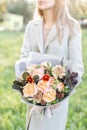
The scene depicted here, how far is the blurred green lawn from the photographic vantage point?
3602 millimetres

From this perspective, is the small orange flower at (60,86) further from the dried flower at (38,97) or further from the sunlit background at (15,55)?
the sunlit background at (15,55)

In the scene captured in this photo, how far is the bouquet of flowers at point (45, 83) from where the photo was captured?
218 centimetres

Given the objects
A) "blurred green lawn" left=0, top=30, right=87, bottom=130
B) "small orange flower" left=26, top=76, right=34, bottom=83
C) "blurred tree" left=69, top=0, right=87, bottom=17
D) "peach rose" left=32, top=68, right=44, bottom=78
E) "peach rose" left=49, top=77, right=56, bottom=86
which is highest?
"blurred tree" left=69, top=0, right=87, bottom=17

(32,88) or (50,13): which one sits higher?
(50,13)

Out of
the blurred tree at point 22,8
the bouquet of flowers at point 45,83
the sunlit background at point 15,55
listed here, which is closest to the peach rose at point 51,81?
the bouquet of flowers at point 45,83

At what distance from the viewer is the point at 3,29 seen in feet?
15.4

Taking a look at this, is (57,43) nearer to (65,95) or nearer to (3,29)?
(65,95)

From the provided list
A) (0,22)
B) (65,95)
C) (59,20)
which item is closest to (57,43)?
(59,20)

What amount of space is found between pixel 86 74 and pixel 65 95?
2174 mm

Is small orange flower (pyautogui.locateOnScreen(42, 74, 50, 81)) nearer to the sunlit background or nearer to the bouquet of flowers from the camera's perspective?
the bouquet of flowers

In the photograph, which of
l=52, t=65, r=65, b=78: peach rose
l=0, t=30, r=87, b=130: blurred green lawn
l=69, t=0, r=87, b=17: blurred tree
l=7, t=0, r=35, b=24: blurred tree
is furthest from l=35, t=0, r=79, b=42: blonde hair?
l=69, t=0, r=87, b=17: blurred tree

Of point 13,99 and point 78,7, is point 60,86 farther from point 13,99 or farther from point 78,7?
point 78,7

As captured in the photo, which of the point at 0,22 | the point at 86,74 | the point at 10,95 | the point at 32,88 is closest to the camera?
the point at 32,88

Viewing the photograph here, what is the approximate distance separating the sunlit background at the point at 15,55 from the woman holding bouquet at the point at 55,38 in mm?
1204
